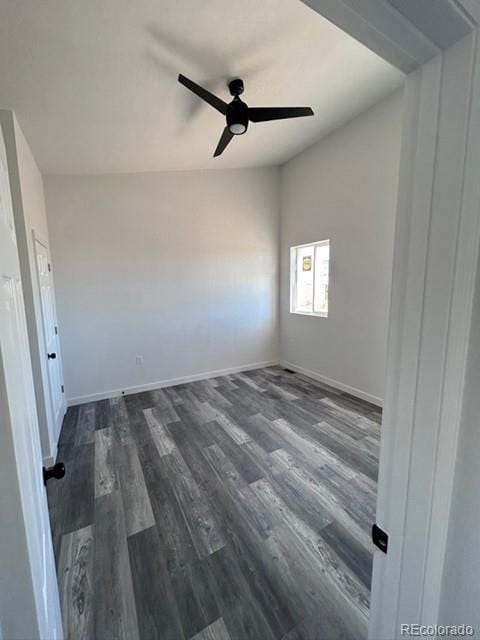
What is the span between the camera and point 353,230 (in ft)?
10.6

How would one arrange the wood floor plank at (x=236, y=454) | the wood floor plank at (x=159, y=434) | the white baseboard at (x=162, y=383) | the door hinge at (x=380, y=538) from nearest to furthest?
the door hinge at (x=380, y=538)
the wood floor plank at (x=236, y=454)
the wood floor plank at (x=159, y=434)
the white baseboard at (x=162, y=383)

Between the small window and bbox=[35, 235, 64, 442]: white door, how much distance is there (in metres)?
3.22

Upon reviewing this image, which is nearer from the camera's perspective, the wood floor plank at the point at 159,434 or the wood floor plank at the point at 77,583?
the wood floor plank at the point at 77,583

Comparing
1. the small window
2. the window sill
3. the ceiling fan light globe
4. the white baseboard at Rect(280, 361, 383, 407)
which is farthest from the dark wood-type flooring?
the ceiling fan light globe

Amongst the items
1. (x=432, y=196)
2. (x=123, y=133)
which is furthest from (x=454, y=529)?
(x=123, y=133)

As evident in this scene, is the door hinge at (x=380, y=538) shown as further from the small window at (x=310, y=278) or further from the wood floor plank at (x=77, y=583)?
the small window at (x=310, y=278)

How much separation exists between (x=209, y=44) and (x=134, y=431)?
10.3ft

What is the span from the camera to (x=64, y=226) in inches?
124

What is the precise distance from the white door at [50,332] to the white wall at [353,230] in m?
3.20

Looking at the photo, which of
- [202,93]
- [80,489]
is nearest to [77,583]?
[80,489]

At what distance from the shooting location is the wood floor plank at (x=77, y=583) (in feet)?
3.90

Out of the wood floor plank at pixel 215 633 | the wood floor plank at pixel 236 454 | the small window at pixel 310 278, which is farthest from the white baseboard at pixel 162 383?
the wood floor plank at pixel 215 633

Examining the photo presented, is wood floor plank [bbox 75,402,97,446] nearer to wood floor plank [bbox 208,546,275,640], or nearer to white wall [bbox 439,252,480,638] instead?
wood floor plank [bbox 208,546,275,640]

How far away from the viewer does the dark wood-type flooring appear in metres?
1.22
